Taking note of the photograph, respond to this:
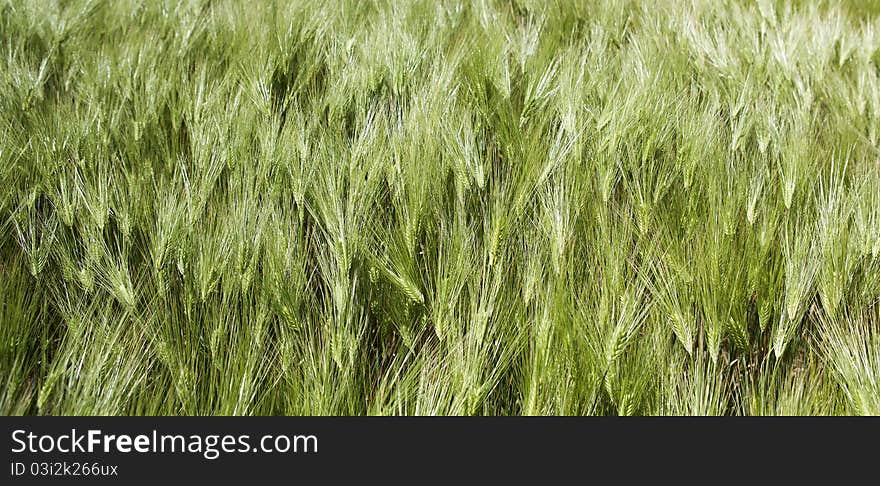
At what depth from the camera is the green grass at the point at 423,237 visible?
0.76 m

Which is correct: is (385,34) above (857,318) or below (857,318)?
above

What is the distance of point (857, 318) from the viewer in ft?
2.84

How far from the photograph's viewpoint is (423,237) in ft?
2.98

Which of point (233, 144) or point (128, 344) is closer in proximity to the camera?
point (128, 344)

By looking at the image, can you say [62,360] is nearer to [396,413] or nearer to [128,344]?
[128,344]

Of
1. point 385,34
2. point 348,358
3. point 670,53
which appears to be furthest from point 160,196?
point 670,53

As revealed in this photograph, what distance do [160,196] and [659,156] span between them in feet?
2.67

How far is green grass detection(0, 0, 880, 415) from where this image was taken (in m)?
0.76

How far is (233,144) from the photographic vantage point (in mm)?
934

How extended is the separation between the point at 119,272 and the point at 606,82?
0.89m

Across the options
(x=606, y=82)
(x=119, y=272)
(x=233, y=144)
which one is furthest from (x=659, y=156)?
(x=119, y=272)
